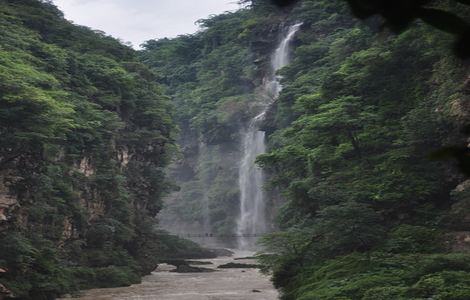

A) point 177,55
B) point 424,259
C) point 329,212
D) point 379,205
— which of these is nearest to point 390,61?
point 379,205

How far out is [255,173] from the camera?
58.0 m

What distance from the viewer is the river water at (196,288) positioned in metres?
22.4

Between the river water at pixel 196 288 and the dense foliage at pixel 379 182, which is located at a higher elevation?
the dense foliage at pixel 379 182

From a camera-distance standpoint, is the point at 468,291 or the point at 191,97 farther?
the point at 191,97

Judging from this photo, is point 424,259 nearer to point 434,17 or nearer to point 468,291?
point 468,291

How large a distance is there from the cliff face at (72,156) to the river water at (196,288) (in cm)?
120

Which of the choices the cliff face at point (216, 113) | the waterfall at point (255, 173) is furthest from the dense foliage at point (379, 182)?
the cliff face at point (216, 113)

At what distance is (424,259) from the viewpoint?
42.1ft

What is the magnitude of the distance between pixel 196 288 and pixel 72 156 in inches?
368

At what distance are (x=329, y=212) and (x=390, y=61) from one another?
8.74 metres

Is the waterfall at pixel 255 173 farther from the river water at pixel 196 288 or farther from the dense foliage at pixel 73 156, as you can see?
the river water at pixel 196 288

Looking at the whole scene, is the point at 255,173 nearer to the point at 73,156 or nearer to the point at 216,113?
the point at 216,113

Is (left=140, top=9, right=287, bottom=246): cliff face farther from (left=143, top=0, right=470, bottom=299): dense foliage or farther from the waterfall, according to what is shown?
(left=143, top=0, right=470, bottom=299): dense foliage

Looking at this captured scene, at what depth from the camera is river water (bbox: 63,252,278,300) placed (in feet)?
73.6
